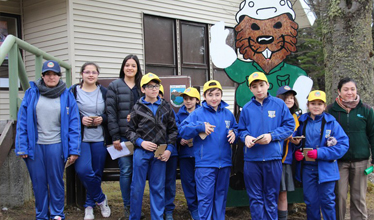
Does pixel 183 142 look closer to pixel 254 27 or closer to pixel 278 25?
pixel 254 27

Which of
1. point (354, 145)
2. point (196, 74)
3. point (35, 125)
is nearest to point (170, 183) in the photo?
point (35, 125)

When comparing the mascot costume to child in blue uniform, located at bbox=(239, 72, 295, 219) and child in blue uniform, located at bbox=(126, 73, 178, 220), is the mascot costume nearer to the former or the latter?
child in blue uniform, located at bbox=(239, 72, 295, 219)

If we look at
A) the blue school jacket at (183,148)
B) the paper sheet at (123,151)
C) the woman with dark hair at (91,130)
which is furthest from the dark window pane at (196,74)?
the paper sheet at (123,151)

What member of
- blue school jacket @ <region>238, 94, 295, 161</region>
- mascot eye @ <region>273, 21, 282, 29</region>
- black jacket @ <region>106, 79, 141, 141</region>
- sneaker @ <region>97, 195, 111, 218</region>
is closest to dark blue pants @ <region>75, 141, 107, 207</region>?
sneaker @ <region>97, 195, 111, 218</region>

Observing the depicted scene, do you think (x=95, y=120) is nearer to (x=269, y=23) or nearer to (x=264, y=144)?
(x=264, y=144)

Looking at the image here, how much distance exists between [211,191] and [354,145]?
1.87 metres

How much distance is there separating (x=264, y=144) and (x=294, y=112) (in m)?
0.91

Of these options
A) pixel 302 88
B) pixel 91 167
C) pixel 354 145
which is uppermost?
pixel 302 88

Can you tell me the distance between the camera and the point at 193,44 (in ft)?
35.2

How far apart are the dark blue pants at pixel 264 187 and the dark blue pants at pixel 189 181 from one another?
80 cm

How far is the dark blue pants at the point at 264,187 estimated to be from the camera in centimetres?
414

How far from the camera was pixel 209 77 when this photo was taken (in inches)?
436

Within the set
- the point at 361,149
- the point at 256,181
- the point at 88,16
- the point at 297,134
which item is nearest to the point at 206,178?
the point at 256,181

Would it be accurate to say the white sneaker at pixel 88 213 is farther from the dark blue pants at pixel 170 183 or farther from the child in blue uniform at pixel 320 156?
the child in blue uniform at pixel 320 156
